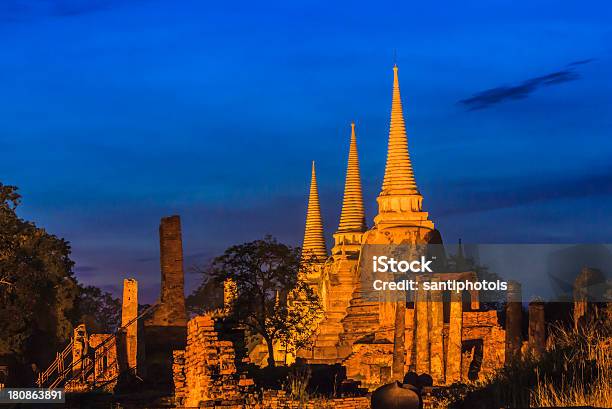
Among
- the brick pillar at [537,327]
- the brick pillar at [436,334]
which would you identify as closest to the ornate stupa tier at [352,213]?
the brick pillar at [436,334]

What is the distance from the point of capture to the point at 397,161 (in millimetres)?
66000

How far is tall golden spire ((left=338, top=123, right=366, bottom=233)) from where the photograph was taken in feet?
245

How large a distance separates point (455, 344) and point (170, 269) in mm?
12082

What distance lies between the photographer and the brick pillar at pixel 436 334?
1076 inches

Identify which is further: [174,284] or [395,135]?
[395,135]

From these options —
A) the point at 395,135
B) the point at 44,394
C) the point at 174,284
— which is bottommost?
the point at 44,394

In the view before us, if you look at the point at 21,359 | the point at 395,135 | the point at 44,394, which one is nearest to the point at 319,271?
the point at 395,135

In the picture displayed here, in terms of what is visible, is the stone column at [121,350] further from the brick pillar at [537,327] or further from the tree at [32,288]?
the brick pillar at [537,327]

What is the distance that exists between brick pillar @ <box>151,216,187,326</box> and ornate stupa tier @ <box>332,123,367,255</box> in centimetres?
3691

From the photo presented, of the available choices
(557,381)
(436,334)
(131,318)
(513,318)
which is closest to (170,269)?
(131,318)

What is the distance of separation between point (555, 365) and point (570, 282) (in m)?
36.1

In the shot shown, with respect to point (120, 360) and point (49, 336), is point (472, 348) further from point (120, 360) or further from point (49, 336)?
point (49, 336)

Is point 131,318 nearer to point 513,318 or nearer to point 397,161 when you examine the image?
point 513,318

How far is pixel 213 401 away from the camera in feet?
58.6
